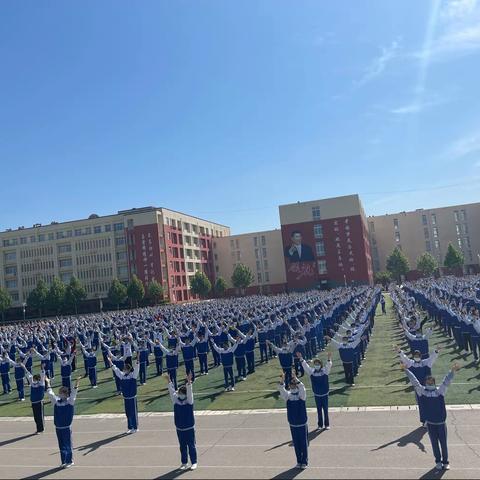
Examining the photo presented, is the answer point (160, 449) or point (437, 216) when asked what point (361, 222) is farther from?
point (160, 449)

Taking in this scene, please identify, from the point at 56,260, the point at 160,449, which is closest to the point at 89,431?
the point at 160,449

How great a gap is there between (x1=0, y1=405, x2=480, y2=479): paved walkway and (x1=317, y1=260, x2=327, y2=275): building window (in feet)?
229

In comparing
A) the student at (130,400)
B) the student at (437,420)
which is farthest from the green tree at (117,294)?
the student at (437,420)

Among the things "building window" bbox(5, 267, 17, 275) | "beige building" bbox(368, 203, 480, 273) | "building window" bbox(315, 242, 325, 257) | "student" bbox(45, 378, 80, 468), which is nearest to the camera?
"student" bbox(45, 378, 80, 468)

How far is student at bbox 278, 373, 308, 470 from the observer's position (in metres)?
8.85

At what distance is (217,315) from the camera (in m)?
33.8

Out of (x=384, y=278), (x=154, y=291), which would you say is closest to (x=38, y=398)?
(x=154, y=291)

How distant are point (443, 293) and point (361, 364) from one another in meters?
16.1

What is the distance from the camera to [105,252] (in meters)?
84.0

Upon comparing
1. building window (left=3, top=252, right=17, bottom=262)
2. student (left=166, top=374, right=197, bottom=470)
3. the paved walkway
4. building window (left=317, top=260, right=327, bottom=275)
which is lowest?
the paved walkway

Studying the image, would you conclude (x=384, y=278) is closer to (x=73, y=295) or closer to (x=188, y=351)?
(x=73, y=295)

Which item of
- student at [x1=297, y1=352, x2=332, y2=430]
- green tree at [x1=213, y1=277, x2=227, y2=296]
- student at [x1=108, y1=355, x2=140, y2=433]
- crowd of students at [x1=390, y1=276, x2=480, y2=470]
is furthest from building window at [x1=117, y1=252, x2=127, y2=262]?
student at [x1=297, y1=352, x2=332, y2=430]

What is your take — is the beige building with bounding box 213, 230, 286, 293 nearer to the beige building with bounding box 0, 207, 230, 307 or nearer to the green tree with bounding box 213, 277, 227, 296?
the green tree with bounding box 213, 277, 227, 296

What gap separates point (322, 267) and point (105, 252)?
36012 millimetres
